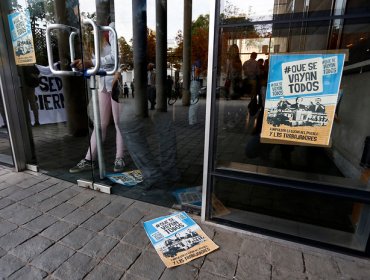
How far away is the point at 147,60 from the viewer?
99.0 inches

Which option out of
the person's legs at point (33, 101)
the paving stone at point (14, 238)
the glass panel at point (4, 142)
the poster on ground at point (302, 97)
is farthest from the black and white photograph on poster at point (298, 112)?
the glass panel at point (4, 142)

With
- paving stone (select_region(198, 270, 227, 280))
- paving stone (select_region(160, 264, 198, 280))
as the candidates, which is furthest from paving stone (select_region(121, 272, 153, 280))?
paving stone (select_region(198, 270, 227, 280))

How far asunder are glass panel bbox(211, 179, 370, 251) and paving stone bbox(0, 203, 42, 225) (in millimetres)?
1715

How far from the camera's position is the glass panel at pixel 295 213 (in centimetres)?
186

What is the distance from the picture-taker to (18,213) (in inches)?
88.3

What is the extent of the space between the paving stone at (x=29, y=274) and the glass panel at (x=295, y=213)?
139 cm

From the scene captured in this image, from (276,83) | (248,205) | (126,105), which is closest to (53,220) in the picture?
(126,105)

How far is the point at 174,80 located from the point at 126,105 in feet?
2.05

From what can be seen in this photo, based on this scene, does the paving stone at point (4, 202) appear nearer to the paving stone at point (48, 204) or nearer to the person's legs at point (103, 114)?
the paving stone at point (48, 204)

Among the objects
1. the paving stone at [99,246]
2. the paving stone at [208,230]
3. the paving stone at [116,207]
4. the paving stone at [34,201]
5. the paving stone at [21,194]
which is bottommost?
the paving stone at [208,230]

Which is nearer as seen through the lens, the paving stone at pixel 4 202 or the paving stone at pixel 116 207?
the paving stone at pixel 116 207

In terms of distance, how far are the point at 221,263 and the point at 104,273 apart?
2.67ft

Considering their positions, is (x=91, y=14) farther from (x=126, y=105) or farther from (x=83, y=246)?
(x=83, y=246)

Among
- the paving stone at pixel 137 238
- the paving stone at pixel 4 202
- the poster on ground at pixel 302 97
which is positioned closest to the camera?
the poster on ground at pixel 302 97
